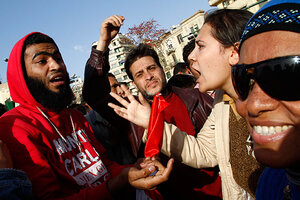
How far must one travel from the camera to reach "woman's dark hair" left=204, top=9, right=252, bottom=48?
1781 millimetres

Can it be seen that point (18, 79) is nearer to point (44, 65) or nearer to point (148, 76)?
point (44, 65)

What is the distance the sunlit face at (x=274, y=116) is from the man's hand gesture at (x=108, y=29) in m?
1.67

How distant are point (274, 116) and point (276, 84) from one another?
0.15 meters

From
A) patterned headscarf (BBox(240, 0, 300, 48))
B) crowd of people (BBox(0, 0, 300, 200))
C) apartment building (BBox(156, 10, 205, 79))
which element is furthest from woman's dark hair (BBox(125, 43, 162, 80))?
apartment building (BBox(156, 10, 205, 79))

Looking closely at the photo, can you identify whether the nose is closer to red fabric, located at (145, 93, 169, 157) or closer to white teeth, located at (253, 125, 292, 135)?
white teeth, located at (253, 125, 292, 135)

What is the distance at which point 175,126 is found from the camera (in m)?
1.98

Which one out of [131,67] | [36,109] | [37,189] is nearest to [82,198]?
[37,189]

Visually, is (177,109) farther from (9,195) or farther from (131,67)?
(9,195)

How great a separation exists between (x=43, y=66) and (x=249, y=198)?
264cm

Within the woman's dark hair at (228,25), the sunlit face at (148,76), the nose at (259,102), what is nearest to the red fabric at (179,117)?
the sunlit face at (148,76)

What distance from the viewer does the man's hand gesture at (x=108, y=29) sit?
7.11 feet

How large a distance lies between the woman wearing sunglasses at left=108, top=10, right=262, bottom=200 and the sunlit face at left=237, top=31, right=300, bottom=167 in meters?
0.92

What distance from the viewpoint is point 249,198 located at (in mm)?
1909

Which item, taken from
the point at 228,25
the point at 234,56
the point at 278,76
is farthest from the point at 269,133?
the point at 228,25
